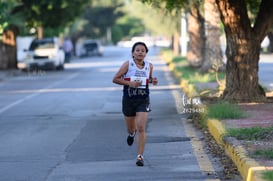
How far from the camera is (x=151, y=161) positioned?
9688 millimetres

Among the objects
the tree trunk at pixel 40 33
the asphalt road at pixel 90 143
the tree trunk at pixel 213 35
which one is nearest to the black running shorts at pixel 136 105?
the asphalt road at pixel 90 143

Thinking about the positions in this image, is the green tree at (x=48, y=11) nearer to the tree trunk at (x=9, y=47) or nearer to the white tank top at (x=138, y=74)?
the tree trunk at (x=9, y=47)

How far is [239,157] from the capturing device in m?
8.62

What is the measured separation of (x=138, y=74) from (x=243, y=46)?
21.8 feet

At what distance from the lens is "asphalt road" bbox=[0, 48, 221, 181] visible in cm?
887

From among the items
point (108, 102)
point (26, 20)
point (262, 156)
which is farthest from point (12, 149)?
point (26, 20)

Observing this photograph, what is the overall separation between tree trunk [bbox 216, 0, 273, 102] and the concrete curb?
3.92 meters

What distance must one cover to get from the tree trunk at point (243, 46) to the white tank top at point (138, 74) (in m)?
6.34

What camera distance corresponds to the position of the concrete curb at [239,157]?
7537 millimetres

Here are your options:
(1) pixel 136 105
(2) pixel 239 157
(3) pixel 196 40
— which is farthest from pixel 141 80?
(3) pixel 196 40

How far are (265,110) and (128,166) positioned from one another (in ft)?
17.4

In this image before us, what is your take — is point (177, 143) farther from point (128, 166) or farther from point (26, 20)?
point (26, 20)

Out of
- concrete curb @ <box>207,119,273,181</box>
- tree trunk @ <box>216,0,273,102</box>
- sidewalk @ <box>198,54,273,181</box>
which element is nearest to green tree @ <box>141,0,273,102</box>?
tree trunk @ <box>216,0,273,102</box>

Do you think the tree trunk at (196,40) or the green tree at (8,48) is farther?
the green tree at (8,48)
